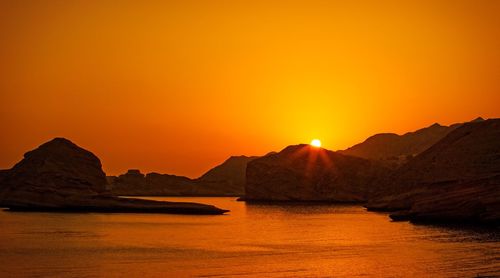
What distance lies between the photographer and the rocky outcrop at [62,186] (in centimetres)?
11112

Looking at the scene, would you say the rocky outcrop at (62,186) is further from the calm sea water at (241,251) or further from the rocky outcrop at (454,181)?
the rocky outcrop at (454,181)

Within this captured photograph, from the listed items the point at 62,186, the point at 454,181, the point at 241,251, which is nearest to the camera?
the point at 241,251

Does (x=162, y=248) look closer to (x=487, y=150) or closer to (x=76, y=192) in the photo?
(x=76, y=192)

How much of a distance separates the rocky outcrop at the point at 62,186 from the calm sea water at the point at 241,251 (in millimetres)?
26277

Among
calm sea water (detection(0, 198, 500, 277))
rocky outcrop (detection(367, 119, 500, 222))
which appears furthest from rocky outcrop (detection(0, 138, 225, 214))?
rocky outcrop (detection(367, 119, 500, 222))

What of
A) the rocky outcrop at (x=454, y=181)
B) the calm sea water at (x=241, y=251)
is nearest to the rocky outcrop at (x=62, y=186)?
the calm sea water at (x=241, y=251)

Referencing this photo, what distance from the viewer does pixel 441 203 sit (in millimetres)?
88062

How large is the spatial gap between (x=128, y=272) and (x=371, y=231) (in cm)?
4395

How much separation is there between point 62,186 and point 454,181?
6470cm

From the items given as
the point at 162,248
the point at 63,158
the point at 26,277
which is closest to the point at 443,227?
the point at 162,248

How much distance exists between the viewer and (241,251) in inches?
2194

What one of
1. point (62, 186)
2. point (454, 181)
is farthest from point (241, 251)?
point (62, 186)

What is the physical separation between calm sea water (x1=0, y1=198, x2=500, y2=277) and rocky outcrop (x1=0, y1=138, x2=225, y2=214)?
86.2 ft

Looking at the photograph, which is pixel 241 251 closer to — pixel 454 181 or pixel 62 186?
pixel 454 181
